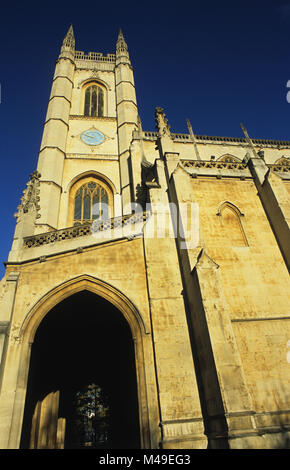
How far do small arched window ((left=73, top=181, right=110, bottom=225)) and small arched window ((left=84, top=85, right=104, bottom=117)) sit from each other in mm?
7957

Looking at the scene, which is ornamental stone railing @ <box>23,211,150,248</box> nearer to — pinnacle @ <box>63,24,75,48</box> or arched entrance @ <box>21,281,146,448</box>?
arched entrance @ <box>21,281,146,448</box>

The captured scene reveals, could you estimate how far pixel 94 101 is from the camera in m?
23.9

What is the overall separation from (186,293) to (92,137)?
1619cm

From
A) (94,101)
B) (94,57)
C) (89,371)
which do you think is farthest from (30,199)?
(94,57)

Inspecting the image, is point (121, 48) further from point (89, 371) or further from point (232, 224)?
point (89, 371)

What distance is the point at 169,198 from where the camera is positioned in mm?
9914

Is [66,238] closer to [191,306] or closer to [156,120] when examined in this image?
[191,306]

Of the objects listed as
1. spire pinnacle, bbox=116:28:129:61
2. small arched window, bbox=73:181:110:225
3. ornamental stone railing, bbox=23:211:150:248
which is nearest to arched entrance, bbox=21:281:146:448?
ornamental stone railing, bbox=23:211:150:248

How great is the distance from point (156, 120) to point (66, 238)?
6.70 m

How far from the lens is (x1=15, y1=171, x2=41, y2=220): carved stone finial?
9.66 meters

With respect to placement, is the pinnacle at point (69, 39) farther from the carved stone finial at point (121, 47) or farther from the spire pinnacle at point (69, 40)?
the carved stone finial at point (121, 47)

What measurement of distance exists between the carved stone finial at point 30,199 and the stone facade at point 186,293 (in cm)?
5
